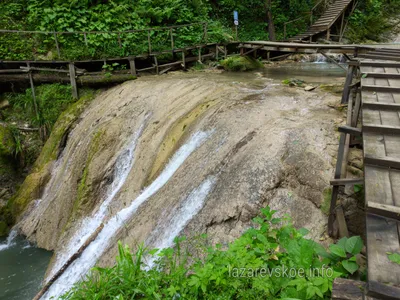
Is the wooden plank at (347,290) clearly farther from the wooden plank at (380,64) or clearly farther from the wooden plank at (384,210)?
the wooden plank at (380,64)

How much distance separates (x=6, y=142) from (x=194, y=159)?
25.6 feet

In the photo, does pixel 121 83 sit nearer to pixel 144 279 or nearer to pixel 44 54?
pixel 44 54

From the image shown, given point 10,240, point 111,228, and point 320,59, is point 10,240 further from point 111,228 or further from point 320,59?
point 320,59

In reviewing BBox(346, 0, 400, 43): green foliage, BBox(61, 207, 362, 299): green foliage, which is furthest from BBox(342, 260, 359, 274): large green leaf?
BBox(346, 0, 400, 43): green foliage

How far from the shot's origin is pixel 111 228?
5941mm

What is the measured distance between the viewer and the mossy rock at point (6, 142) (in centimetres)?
998

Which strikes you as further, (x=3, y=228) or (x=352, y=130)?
(x=3, y=228)

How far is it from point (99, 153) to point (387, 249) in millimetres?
7164

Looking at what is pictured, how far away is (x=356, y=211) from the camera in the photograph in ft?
12.5

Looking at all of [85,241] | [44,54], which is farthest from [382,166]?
[44,54]

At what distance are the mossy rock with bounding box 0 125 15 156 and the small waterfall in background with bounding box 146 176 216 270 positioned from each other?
25.2 feet

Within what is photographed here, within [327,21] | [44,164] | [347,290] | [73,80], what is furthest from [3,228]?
[327,21]

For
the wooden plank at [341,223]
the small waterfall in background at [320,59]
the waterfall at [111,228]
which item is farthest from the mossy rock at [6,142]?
the small waterfall in background at [320,59]

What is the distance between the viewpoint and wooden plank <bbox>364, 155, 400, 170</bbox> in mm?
2646
